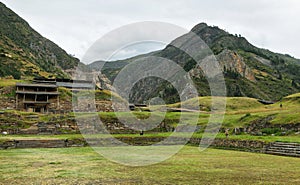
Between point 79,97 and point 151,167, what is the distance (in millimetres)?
49717

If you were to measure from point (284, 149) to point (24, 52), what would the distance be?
156394 millimetres

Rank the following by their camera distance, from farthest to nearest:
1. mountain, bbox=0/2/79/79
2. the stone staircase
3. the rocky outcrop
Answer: the rocky outcrop → mountain, bbox=0/2/79/79 → the stone staircase

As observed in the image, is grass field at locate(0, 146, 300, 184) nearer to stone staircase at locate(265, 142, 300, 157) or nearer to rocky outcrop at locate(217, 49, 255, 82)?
stone staircase at locate(265, 142, 300, 157)

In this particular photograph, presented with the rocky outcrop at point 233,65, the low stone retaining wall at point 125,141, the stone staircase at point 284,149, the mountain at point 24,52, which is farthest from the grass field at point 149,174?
the rocky outcrop at point 233,65

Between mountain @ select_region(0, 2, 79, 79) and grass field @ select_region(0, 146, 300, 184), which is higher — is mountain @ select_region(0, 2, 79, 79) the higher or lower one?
the higher one

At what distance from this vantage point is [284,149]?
1975cm

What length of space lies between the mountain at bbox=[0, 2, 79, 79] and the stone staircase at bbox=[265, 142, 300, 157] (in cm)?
10927

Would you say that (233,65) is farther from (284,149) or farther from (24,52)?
(284,149)

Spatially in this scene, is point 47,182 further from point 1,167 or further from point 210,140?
point 210,140

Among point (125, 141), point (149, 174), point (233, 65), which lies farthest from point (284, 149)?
point (233, 65)

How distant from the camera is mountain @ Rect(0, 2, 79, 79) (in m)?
125

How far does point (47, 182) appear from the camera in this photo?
9.99 meters

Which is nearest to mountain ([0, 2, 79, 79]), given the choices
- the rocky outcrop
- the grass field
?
the rocky outcrop

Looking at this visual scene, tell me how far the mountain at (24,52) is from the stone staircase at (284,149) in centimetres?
10927
